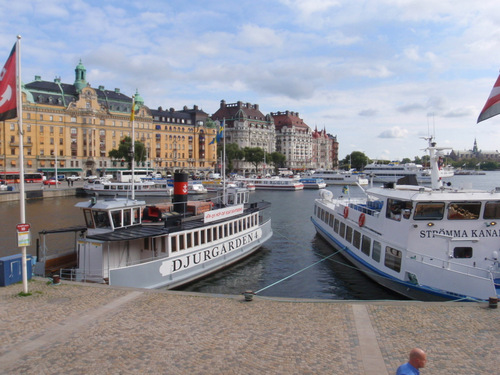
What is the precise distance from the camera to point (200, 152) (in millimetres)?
153500

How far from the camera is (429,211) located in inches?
741

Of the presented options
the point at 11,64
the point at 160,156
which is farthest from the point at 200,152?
the point at 11,64

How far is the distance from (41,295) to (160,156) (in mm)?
128402

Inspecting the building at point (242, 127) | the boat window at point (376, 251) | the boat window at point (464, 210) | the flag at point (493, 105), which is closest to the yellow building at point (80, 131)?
the building at point (242, 127)

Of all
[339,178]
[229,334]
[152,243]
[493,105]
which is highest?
[493,105]

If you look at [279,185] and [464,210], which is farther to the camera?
[279,185]

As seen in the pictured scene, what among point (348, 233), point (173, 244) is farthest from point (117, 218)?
point (348, 233)

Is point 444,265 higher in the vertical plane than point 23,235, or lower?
lower

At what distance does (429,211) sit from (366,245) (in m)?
5.54

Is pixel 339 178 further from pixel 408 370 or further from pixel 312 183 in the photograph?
pixel 408 370

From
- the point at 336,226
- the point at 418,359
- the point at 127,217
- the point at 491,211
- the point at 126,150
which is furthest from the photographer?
the point at 126,150

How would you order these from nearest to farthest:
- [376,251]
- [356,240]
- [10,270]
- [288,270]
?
1. [10,270]
2. [376,251]
3. [356,240]
4. [288,270]

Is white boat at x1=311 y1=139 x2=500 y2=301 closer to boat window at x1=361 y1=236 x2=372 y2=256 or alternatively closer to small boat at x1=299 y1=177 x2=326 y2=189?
boat window at x1=361 y1=236 x2=372 y2=256

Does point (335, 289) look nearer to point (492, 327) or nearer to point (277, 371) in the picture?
point (492, 327)
